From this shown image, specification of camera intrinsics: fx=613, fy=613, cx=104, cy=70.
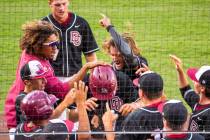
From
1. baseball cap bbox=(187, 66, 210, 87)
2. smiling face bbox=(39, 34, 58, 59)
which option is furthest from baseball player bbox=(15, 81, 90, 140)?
baseball cap bbox=(187, 66, 210, 87)

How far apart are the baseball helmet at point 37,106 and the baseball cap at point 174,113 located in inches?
30.0

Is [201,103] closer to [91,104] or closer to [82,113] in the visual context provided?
[91,104]

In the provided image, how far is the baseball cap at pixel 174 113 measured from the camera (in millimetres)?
4007

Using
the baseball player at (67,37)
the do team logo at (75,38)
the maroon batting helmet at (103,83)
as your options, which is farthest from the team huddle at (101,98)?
the do team logo at (75,38)

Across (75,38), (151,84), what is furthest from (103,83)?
(75,38)

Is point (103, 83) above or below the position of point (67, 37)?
below

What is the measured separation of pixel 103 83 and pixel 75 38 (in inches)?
56.8

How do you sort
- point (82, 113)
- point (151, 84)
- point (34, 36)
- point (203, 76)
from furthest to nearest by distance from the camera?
point (34, 36), point (203, 76), point (151, 84), point (82, 113)

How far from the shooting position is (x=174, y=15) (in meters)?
11.0

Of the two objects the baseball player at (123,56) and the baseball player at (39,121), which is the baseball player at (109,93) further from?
the baseball player at (39,121)

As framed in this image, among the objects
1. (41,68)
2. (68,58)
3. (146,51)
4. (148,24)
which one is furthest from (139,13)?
(41,68)

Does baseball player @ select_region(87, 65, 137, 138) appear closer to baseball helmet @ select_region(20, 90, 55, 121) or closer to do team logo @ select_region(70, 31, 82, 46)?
baseball helmet @ select_region(20, 90, 55, 121)

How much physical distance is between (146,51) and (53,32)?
4.73m

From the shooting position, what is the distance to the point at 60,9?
233 inches
